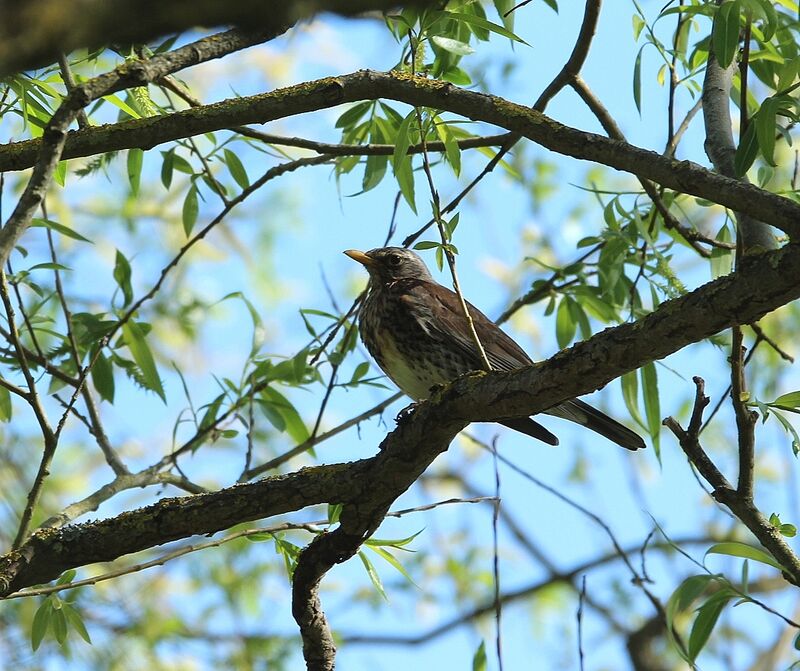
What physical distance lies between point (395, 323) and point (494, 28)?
2469mm

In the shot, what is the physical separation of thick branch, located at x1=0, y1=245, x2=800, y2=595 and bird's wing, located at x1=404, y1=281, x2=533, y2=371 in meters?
2.03

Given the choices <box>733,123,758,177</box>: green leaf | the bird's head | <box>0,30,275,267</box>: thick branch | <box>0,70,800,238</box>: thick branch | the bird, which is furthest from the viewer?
the bird's head

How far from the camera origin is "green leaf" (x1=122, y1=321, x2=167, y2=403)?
15.3 ft

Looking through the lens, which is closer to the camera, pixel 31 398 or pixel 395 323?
pixel 31 398

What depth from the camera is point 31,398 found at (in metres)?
3.54

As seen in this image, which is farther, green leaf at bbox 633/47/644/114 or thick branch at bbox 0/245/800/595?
green leaf at bbox 633/47/644/114

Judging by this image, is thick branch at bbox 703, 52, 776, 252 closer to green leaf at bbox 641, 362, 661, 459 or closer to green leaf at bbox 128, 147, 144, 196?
green leaf at bbox 641, 362, 661, 459

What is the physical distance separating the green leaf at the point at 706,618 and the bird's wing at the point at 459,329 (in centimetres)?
203

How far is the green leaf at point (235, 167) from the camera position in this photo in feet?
15.4

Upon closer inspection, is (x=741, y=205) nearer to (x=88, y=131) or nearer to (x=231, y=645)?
(x=88, y=131)

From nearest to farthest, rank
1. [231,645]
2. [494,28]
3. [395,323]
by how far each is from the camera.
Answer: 1. [494,28]
2. [395,323]
3. [231,645]

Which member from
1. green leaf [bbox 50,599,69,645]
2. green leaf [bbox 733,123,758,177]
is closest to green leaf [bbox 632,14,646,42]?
green leaf [bbox 733,123,758,177]

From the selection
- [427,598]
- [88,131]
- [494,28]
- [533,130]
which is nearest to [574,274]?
[494,28]

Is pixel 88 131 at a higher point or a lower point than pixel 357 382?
lower
